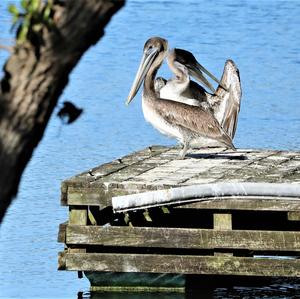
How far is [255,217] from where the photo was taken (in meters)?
9.65

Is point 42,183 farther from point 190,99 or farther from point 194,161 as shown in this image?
point 194,161

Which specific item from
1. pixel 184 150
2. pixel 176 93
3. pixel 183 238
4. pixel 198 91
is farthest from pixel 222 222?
pixel 198 91

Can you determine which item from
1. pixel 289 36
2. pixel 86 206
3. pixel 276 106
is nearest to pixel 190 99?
pixel 86 206

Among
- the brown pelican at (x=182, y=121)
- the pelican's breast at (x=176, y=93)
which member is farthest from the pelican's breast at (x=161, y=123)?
the pelican's breast at (x=176, y=93)

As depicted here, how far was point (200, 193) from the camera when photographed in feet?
26.6

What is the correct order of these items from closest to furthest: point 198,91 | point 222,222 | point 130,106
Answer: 1. point 222,222
2. point 198,91
3. point 130,106

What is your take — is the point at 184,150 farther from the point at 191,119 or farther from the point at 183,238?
the point at 183,238

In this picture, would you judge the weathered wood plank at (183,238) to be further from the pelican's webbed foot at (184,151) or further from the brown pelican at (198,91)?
the brown pelican at (198,91)

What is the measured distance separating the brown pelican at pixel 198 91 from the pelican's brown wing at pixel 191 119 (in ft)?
A: 2.55

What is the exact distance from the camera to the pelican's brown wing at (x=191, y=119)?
10.2 meters

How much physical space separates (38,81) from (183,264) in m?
5.33

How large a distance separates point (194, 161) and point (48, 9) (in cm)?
677

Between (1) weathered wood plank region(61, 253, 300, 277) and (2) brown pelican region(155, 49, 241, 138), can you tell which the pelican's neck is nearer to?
(2) brown pelican region(155, 49, 241, 138)

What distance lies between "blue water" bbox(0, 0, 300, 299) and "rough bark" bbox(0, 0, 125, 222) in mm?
396
